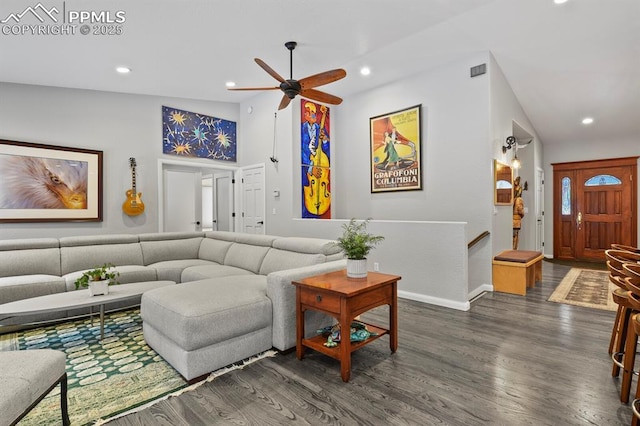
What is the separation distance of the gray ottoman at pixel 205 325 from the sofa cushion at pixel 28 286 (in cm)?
145

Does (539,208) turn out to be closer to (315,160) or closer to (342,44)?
(315,160)

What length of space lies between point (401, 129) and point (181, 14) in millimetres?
3471

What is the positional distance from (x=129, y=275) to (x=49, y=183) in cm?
216

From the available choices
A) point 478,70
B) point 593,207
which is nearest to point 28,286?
point 478,70

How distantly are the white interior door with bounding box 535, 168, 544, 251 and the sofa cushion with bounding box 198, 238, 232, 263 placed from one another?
248 inches

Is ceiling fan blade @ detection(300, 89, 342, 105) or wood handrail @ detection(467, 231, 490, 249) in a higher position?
ceiling fan blade @ detection(300, 89, 342, 105)

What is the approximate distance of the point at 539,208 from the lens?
7.00 metres

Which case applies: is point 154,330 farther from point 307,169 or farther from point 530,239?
point 530,239

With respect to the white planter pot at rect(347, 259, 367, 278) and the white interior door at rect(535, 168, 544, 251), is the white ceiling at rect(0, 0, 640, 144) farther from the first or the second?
the white planter pot at rect(347, 259, 367, 278)

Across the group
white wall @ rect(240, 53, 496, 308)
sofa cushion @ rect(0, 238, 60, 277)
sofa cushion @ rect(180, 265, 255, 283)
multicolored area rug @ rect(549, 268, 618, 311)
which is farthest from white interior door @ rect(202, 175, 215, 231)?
multicolored area rug @ rect(549, 268, 618, 311)

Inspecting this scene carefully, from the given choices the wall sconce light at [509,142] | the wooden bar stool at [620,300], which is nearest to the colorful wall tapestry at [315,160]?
the wall sconce light at [509,142]

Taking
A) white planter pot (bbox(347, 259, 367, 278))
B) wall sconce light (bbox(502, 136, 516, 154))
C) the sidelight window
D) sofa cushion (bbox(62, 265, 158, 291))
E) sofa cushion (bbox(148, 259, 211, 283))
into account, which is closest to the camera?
white planter pot (bbox(347, 259, 367, 278))

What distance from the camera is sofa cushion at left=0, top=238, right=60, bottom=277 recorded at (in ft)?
11.5

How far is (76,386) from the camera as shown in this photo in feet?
6.85
